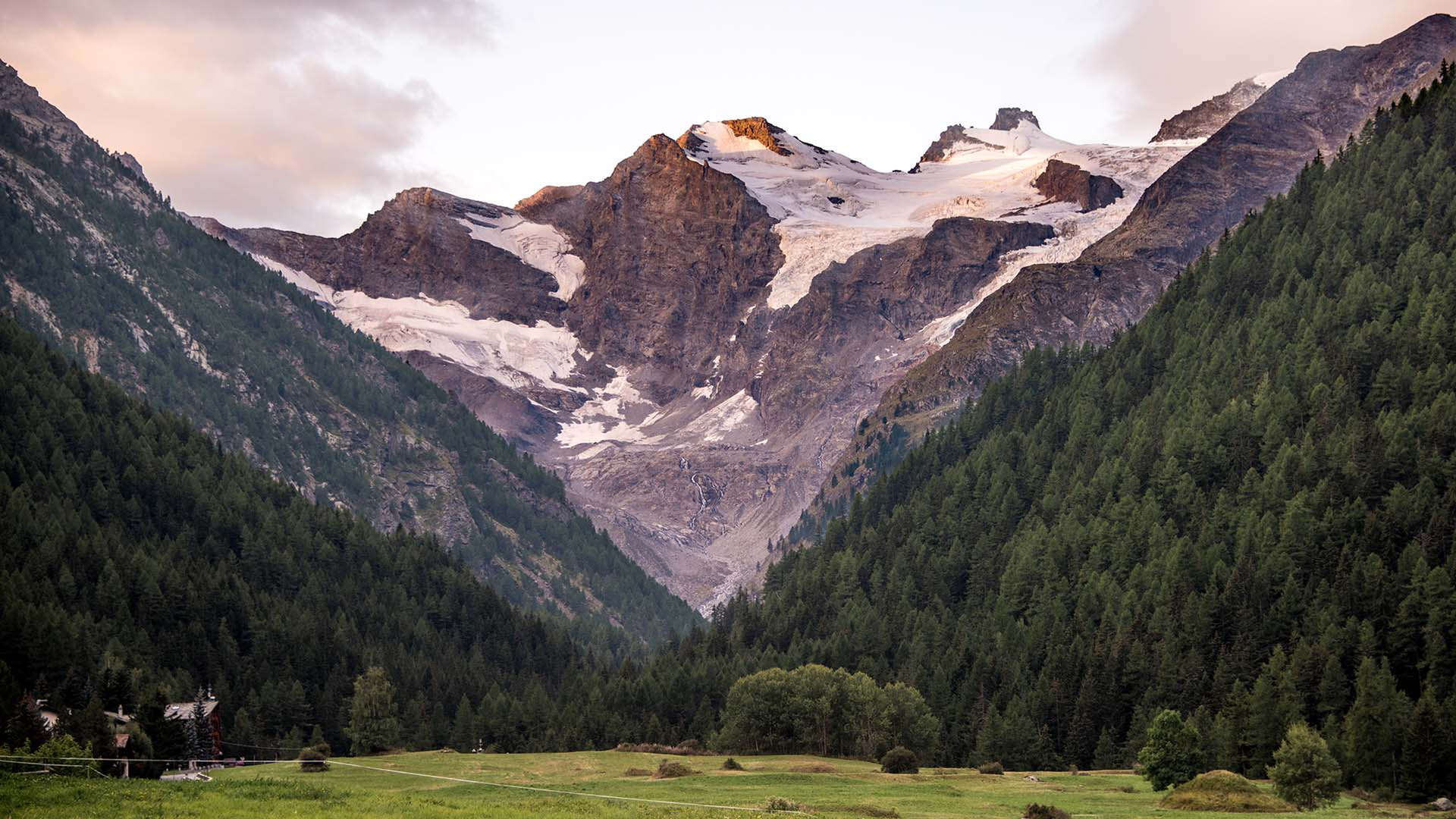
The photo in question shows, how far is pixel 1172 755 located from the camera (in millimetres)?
100938

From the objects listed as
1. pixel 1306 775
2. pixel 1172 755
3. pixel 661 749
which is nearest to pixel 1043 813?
pixel 1306 775

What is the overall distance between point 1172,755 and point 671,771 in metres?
36.7

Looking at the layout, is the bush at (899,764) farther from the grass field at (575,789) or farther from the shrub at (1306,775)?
the shrub at (1306,775)

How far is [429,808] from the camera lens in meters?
64.9

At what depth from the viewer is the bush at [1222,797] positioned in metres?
84.8

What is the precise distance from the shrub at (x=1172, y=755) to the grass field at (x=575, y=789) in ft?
7.73

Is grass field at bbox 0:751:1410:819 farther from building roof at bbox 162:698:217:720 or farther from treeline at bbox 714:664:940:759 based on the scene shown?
building roof at bbox 162:698:217:720

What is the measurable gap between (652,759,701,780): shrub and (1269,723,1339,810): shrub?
42148mm

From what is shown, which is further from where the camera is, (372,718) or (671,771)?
(372,718)

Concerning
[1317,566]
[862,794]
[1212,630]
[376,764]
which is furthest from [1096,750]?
[376,764]

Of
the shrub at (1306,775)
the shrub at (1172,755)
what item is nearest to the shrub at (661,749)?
the shrub at (1172,755)

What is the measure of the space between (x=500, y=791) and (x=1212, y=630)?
108086 millimetres

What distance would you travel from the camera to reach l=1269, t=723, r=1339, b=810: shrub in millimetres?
87375

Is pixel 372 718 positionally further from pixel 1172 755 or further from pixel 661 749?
pixel 1172 755
